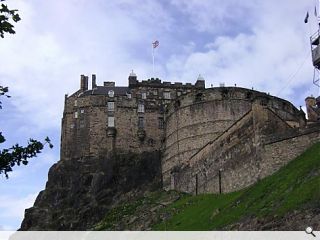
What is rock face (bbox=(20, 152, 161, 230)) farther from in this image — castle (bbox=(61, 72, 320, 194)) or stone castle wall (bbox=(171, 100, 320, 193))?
stone castle wall (bbox=(171, 100, 320, 193))

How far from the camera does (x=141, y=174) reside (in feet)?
198

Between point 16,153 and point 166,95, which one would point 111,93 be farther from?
point 16,153

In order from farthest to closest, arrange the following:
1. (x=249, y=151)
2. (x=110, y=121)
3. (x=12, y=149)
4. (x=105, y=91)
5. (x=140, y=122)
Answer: (x=105, y=91) < (x=140, y=122) < (x=110, y=121) < (x=249, y=151) < (x=12, y=149)

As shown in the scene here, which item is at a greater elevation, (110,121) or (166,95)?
(166,95)

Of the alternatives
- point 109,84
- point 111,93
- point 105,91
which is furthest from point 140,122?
point 109,84

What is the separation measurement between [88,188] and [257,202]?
1270 inches

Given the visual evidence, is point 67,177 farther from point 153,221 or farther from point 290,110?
point 290,110

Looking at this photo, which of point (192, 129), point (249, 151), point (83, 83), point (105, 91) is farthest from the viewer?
point (83, 83)

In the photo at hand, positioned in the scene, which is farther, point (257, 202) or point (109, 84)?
point (109, 84)

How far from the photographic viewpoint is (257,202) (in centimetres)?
3112

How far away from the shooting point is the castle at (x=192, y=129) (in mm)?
37625
